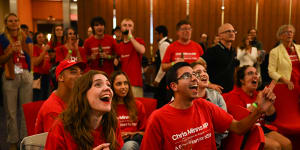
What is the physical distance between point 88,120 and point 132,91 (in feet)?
4.72

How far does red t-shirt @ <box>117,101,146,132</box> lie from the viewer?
2.62 metres

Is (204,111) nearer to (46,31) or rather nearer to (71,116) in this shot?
(71,116)

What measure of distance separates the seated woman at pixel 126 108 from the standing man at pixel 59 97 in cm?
52

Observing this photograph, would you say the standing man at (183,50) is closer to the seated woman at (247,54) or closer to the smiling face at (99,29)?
the smiling face at (99,29)

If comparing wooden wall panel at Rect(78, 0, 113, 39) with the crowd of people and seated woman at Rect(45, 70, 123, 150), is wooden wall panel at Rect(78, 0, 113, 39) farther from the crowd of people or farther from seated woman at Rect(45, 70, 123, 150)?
seated woman at Rect(45, 70, 123, 150)

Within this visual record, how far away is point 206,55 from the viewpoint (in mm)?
3506

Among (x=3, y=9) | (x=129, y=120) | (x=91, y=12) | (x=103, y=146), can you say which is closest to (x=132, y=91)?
(x=129, y=120)

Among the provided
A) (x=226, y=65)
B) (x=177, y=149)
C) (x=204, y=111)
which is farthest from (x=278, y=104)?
(x=177, y=149)

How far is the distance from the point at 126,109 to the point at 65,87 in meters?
0.72

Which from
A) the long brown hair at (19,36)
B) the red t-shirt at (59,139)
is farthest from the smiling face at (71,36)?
the red t-shirt at (59,139)

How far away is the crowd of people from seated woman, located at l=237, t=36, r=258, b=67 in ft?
0.06

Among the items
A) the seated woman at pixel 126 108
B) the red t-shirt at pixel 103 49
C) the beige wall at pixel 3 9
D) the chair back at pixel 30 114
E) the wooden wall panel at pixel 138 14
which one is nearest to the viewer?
the chair back at pixel 30 114

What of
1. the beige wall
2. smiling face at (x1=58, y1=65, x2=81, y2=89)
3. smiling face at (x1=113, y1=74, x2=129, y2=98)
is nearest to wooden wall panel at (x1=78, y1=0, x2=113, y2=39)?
the beige wall

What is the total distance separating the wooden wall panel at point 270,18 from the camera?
870cm
